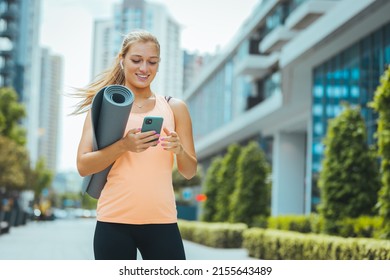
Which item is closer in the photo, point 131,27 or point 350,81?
point 131,27

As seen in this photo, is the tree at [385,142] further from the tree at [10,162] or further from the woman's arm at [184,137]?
the tree at [10,162]

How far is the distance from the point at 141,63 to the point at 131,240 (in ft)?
2.25

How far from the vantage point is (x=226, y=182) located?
2306 centimetres

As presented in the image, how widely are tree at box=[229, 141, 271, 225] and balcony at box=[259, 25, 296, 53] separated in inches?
274

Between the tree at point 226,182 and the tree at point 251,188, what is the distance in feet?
8.11

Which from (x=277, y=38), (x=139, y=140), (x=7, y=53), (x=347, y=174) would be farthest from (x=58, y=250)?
(x=7, y=53)

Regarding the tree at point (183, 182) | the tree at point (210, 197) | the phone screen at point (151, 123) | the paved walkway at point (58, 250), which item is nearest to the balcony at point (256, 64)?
the tree at point (183, 182)

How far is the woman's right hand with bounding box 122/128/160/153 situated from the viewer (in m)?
2.86

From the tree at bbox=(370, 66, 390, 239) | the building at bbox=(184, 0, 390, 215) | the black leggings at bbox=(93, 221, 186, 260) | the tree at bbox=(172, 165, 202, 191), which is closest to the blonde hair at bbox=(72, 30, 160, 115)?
the black leggings at bbox=(93, 221, 186, 260)

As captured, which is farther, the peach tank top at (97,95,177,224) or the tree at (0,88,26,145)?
the tree at (0,88,26,145)

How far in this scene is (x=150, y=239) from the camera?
10.0 ft

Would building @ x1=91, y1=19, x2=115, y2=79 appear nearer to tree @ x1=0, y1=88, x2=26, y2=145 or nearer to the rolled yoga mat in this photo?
the rolled yoga mat

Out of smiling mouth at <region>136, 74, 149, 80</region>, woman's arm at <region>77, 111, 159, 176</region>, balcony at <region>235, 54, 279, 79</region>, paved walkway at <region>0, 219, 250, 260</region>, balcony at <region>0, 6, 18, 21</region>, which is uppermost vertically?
balcony at <region>0, 6, 18, 21</region>

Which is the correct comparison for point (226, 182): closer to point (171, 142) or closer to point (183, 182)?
point (183, 182)
